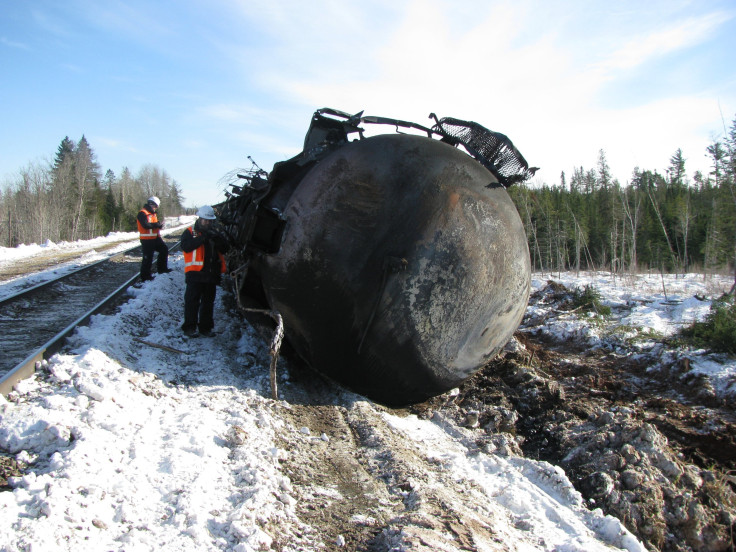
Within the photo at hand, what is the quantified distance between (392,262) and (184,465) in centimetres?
208

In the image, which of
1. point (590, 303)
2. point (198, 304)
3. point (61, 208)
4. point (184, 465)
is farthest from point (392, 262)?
point (61, 208)

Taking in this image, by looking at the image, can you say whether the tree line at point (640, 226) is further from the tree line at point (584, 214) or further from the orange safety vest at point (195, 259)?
the orange safety vest at point (195, 259)

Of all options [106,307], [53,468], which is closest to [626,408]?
[53,468]

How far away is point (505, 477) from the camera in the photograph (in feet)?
12.2

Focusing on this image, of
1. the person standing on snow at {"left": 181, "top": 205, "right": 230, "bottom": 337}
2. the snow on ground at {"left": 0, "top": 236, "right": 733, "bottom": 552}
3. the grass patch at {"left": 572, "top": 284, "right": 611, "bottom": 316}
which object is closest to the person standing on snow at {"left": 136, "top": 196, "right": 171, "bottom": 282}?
the person standing on snow at {"left": 181, "top": 205, "right": 230, "bottom": 337}

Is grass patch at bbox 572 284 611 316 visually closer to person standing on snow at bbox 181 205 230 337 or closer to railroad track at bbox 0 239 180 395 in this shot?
person standing on snow at bbox 181 205 230 337

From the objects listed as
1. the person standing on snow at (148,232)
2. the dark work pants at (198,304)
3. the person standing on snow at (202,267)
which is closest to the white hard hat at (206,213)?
the person standing on snow at (202,267)

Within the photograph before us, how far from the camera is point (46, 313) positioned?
757 cm

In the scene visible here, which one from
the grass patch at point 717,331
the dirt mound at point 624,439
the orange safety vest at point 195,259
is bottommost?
the dirt mound at point 624,439

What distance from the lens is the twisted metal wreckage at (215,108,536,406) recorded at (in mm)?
3664

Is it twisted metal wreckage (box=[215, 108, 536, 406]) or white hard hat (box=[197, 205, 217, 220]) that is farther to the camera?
white hard hat (box=[197, 205, 217, 220])

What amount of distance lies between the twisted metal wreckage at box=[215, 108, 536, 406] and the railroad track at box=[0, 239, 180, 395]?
227 centimetres

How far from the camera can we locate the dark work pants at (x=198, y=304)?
607 centimetres

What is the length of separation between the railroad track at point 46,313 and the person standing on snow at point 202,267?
1399 mm
